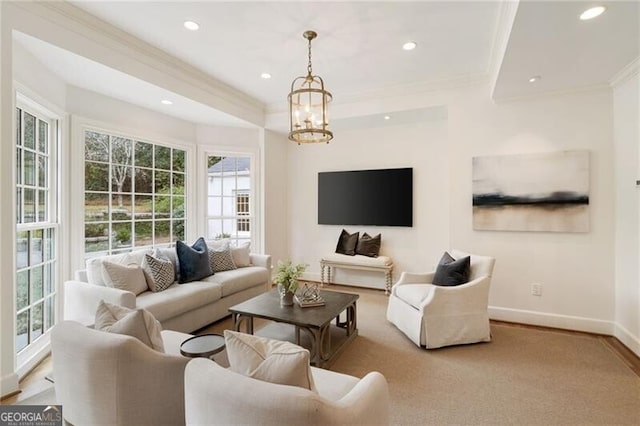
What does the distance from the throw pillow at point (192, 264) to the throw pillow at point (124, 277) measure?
48 centimetres

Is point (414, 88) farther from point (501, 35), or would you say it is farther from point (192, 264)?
point (192, 264)

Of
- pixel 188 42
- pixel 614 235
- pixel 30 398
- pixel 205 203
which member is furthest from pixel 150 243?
pixel 614 235

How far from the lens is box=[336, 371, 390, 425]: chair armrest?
3.95 feet

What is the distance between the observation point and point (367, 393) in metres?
1.33

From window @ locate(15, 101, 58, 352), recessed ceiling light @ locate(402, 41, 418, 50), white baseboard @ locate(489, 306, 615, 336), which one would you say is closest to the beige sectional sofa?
window @ locate(15, 101, 58, 352)

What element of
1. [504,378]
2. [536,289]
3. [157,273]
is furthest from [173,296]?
[536,289]

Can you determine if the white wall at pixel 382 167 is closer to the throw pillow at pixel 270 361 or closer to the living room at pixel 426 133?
the living room at pixel 426 133

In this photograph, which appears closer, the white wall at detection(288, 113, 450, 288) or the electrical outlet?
the electrical outlet

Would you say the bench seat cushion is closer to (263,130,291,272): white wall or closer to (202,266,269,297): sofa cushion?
(263,130,291,272): white wall

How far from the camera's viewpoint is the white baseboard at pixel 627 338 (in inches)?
114

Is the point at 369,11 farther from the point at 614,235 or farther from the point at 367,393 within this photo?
the point at 614,235

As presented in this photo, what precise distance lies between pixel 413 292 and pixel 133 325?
8.31 ft

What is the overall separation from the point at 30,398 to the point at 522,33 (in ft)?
14.8

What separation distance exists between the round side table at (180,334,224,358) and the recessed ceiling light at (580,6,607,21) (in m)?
3.21
